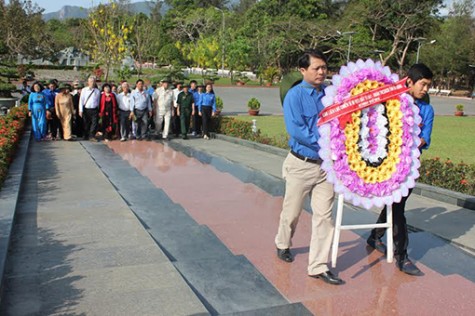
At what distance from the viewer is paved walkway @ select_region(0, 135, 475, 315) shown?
11.1 ft

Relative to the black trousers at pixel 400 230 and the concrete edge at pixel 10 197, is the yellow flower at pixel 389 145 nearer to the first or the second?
the black trousers at pixel 400 230

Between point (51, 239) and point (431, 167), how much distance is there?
5275mm

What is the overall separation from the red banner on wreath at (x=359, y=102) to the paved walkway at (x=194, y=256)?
50.7 inches

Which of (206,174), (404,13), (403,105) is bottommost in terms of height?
(206,174)

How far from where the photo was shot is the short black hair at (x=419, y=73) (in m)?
3.99

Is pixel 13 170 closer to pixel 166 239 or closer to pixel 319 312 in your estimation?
pixel 166 239

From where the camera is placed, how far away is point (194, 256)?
4.32 meters

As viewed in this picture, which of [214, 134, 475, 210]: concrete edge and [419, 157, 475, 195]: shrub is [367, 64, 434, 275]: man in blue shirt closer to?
[214, 134, 475, 210]: concrete edge

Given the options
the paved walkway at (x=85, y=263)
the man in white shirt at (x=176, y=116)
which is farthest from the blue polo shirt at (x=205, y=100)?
the paved walkway at (x=85, y=263)

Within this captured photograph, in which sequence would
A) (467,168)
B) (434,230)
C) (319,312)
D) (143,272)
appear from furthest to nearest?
(467,168) < (434,230) < (143,272) < (319,312)

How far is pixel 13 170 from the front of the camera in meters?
7.15

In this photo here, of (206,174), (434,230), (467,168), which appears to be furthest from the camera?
(206,174)

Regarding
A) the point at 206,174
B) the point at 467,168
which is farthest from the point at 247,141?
the point at 467,168

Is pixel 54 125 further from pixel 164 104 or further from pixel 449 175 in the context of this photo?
pixel 449 175
